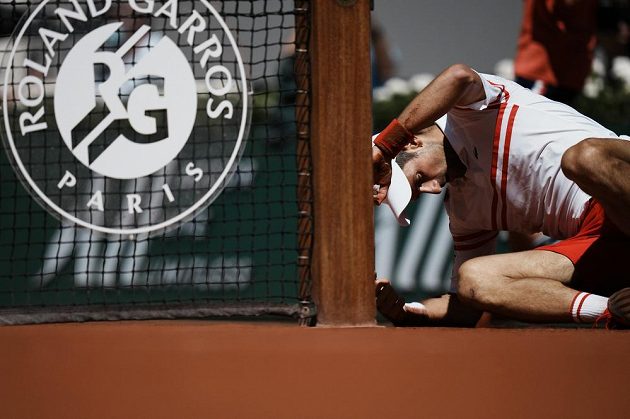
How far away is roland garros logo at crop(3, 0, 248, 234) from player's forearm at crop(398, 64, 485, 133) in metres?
0.56

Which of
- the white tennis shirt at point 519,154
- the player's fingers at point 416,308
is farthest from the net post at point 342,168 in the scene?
the player's fingers at point 416,308

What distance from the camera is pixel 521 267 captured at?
3213 millimetres

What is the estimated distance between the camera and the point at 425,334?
99.0 inches

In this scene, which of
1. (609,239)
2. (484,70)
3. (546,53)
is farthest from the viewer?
(484,70)

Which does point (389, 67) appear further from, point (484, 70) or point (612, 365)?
point (612, 365)

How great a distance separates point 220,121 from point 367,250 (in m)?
0.56

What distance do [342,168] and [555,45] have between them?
11.1 ft

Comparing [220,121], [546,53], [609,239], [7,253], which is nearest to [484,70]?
[546,53]

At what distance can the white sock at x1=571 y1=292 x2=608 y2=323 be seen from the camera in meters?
2.97

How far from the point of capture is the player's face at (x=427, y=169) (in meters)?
3.46

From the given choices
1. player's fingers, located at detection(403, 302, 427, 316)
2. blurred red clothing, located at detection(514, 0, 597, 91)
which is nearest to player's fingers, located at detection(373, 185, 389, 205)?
player's fingers, located at detection(403, 302, 427, 316)

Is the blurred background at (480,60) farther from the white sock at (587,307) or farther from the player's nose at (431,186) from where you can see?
the white sock at (587,307)

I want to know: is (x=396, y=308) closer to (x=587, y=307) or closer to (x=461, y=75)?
(x=587, y=307)

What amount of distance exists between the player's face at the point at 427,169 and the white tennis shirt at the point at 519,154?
70mm
